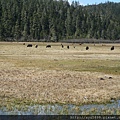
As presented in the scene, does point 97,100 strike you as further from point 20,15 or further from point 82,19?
point 82,19

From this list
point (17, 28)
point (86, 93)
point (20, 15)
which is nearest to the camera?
point (86, 93)

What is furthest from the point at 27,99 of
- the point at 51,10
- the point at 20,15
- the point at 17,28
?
the point at 51,10

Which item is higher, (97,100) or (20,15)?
(20,15)

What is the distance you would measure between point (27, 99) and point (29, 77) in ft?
25.2

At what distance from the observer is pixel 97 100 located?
1720cm

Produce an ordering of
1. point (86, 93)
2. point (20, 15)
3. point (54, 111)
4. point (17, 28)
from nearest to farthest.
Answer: point (54, 111) < point (86, 93) < point (17, 28) < point (20, 15)

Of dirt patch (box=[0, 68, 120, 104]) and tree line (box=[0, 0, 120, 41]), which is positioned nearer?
dirt patch (box=[0, 68, 120, 104])

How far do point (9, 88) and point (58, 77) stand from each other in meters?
5.90

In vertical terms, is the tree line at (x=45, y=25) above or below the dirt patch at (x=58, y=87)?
above

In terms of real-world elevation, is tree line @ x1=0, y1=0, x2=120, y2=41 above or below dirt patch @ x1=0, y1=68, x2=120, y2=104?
above

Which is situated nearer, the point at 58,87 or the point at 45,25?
the point at 58,87

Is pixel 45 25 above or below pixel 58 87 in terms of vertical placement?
above

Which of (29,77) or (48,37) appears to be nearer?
(29,77)

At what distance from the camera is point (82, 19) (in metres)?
197
